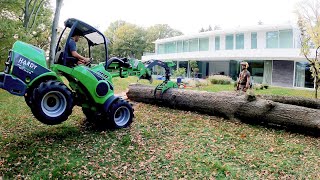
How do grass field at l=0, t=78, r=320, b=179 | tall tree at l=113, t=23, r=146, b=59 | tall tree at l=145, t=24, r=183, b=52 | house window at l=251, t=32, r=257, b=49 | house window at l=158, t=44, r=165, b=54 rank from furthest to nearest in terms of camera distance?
tall tree at l=145, t=24, r=183, b=52
tall tree at l=113, t=23, r=146, b=59
house window at l=158, t=44, r=165, b=54
house window at l=251, t=32, r=257, b=49
grass field at l=0, t=78, r=320, b=179

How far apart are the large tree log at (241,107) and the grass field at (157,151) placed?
0.33m

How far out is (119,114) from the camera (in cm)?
715

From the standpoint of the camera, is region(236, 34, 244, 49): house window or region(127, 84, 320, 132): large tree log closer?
region(127, 84, 320, 132): large tree log

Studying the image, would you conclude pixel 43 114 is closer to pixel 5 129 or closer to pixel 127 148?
pixel 127 148

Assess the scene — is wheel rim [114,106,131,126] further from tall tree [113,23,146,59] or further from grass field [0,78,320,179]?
tall tree [113,23,146,59]

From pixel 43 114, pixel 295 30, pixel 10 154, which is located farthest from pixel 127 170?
pixel 295 30

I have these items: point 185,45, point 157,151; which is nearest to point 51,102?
point 157,151

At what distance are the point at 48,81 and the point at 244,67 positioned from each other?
6.80m

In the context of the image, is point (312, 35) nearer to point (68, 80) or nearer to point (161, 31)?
point (68, 80)

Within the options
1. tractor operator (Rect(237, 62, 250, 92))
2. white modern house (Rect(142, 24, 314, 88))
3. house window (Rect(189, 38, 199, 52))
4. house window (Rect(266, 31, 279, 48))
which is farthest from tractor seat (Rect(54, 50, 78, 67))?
house window (Rect(189, 38, 199, 52))

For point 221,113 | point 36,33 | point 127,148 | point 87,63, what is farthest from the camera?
point 36,33

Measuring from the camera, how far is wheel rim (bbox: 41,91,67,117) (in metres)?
5.49

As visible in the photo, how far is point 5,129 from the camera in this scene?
23.8ft

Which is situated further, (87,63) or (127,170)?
(87,63)
